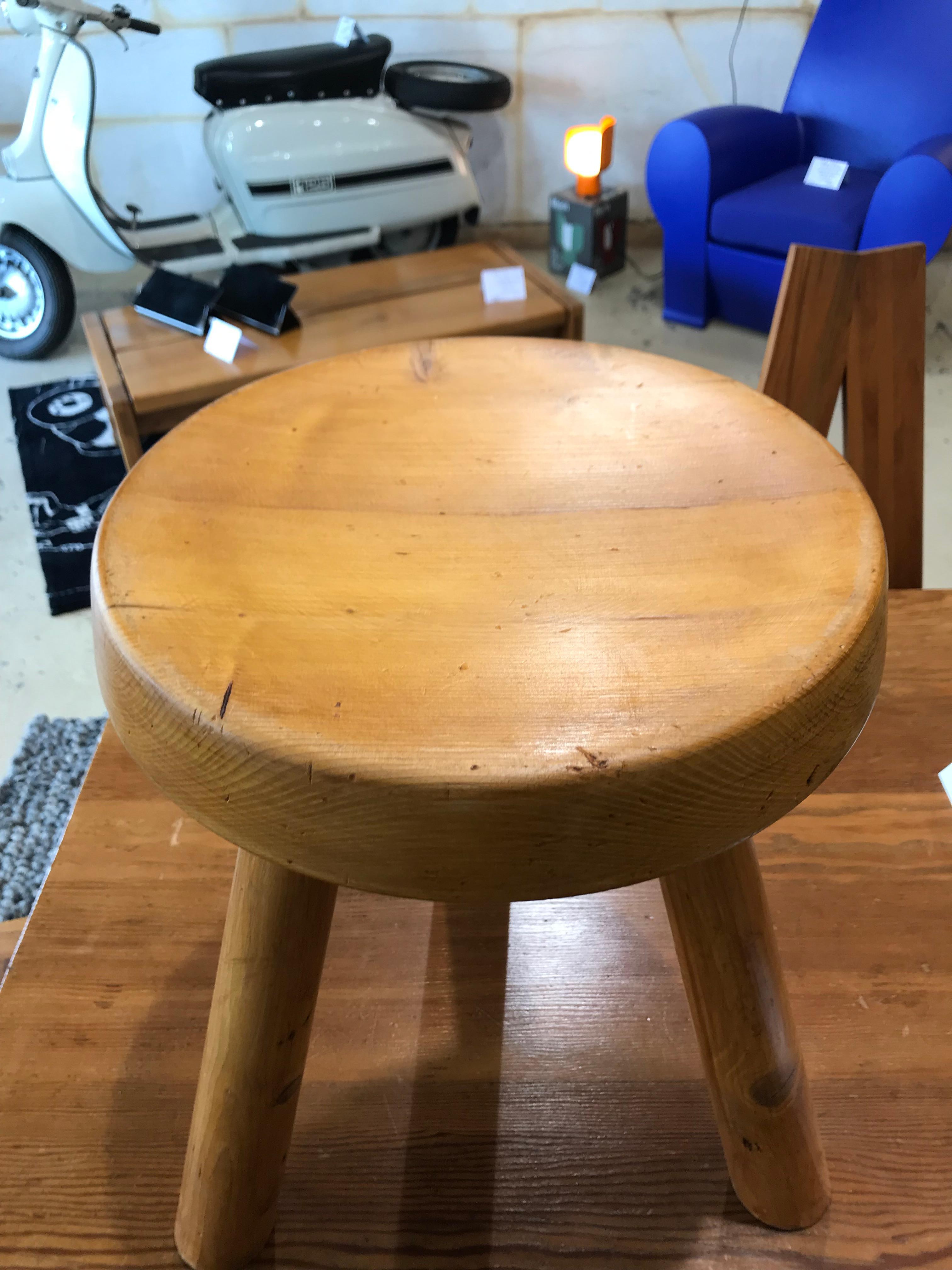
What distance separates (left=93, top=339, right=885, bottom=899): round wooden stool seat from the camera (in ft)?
1.23

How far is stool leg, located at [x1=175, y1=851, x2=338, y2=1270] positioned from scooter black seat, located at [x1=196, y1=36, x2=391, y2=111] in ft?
6.89

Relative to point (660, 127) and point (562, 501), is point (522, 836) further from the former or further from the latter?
point (660, 127)

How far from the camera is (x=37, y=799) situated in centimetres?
119

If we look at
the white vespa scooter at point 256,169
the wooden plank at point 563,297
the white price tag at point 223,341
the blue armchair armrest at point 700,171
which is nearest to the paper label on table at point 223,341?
the white price tag at point 223,341

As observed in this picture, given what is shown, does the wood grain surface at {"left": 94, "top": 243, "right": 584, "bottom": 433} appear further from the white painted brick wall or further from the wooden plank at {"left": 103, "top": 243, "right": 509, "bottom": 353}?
the white painted brick wall

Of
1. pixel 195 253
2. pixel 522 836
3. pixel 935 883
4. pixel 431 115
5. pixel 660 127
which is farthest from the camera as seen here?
pixel 660 127

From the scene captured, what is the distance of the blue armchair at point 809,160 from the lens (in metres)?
1.95

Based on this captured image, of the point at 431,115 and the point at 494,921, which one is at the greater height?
the point at 431,115

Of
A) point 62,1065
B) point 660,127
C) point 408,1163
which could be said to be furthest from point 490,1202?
point 660,127

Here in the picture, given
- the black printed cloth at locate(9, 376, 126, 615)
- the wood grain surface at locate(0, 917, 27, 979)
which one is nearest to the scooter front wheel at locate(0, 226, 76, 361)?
the black printed cloth at locate(9, 376, 126, 615)

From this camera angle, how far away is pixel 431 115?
2.31 meters

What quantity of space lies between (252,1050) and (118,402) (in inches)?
46.6

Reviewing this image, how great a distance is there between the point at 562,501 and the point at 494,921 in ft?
1.26

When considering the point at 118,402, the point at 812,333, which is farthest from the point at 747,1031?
the point at 118,402
